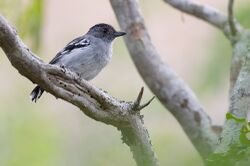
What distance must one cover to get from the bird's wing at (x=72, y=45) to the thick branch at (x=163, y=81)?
0.39 metres

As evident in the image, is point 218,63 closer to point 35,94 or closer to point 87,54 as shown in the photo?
point 87,54

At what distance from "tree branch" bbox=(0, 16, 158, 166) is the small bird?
5.54 feet

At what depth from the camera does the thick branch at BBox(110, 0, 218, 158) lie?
5.38 meters

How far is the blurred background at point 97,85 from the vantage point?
10.2ft

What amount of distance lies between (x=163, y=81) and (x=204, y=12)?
2.37 feet

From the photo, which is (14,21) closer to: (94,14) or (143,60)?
(143,60)

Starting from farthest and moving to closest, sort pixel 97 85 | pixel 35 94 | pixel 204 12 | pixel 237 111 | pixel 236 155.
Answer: pixel 97 85 < pixel 204 12 < pixel 35 94 < pixel 237 111 < pixel 236 155

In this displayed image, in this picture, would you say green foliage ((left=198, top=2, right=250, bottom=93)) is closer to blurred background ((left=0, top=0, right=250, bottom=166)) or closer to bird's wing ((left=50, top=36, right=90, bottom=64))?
blurred background ((left=0, top=0, right=250, bottom=166))

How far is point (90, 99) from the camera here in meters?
3.42

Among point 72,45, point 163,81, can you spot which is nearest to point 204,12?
point 163,81

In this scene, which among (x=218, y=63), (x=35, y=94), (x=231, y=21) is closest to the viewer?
(x=35, y=94)

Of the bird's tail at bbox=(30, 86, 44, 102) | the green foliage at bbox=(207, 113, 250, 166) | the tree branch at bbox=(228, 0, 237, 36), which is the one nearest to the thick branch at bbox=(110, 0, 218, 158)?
the tree branch at bbox=(228, 0, 237, 36)

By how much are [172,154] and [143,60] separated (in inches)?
135

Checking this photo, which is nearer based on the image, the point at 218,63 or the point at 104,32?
the point at 218,63
